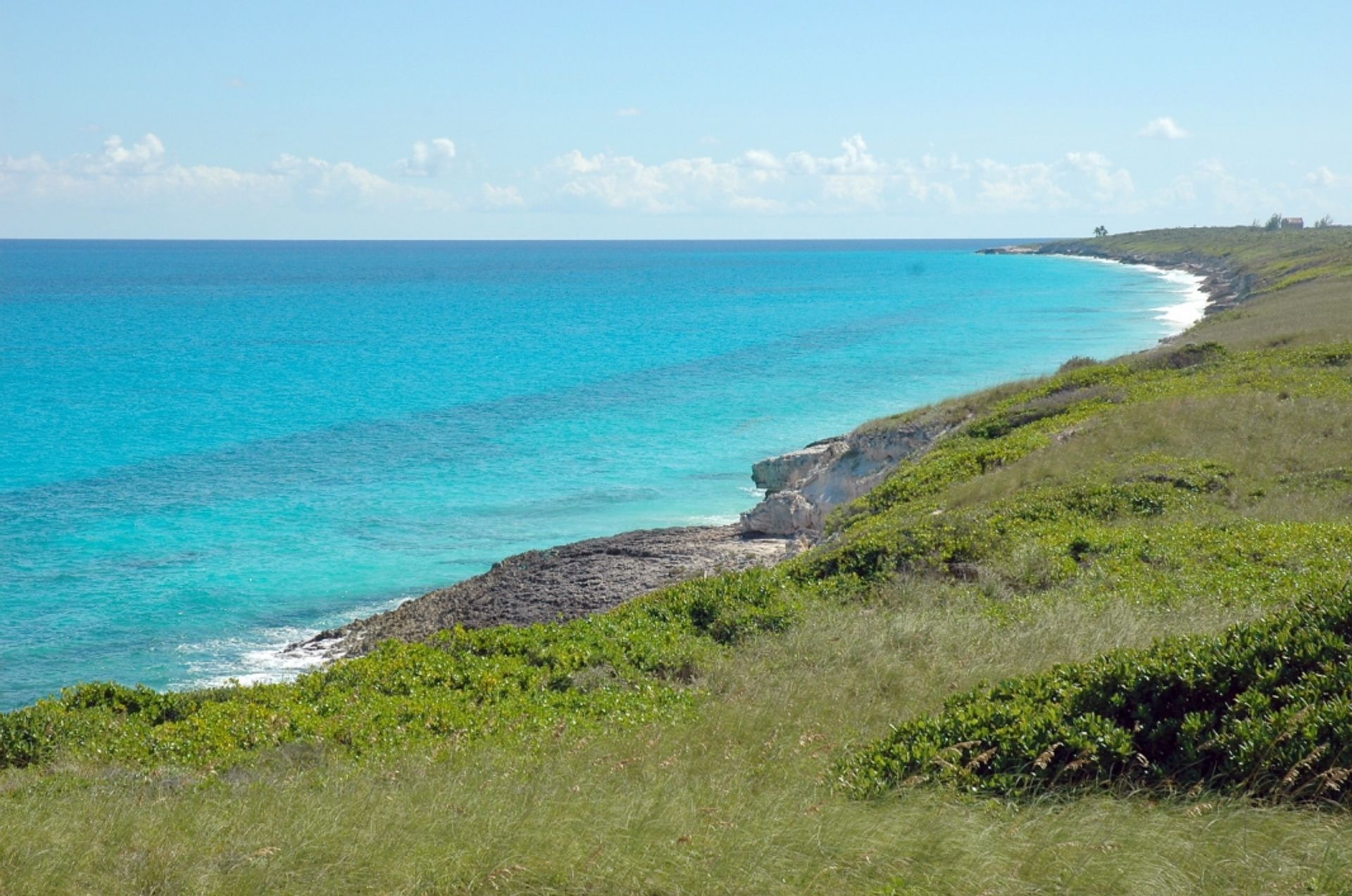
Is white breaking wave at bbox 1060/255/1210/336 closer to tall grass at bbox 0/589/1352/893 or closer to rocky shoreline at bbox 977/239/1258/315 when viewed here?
rocky shoreline at bbox 977/239/1258/315

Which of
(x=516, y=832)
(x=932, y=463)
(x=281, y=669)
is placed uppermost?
(x=516, y=832)

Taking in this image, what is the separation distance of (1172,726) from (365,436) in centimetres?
4664

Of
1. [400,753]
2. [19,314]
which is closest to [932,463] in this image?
[400,753]

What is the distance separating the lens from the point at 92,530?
3391 centimetres

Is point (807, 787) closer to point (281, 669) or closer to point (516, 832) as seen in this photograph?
point (516, 832)

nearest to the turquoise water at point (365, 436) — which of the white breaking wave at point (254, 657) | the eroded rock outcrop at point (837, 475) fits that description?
the white breaking wave at point (254, 657)

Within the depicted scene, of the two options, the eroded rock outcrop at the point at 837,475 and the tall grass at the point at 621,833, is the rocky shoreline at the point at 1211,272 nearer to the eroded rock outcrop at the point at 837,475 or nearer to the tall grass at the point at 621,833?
the eroded rock outcrop at the point at 837,475

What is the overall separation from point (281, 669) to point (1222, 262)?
138m

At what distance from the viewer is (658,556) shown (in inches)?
1128

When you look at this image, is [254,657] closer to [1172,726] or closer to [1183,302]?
[1172,726]

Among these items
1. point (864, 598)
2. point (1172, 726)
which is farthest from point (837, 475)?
point (1172, 726)

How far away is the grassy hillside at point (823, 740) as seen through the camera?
5812mm

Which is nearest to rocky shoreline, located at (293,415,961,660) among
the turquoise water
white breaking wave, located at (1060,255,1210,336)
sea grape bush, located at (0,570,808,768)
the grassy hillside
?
the turquoise water

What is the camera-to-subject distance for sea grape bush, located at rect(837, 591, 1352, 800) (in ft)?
22.1
